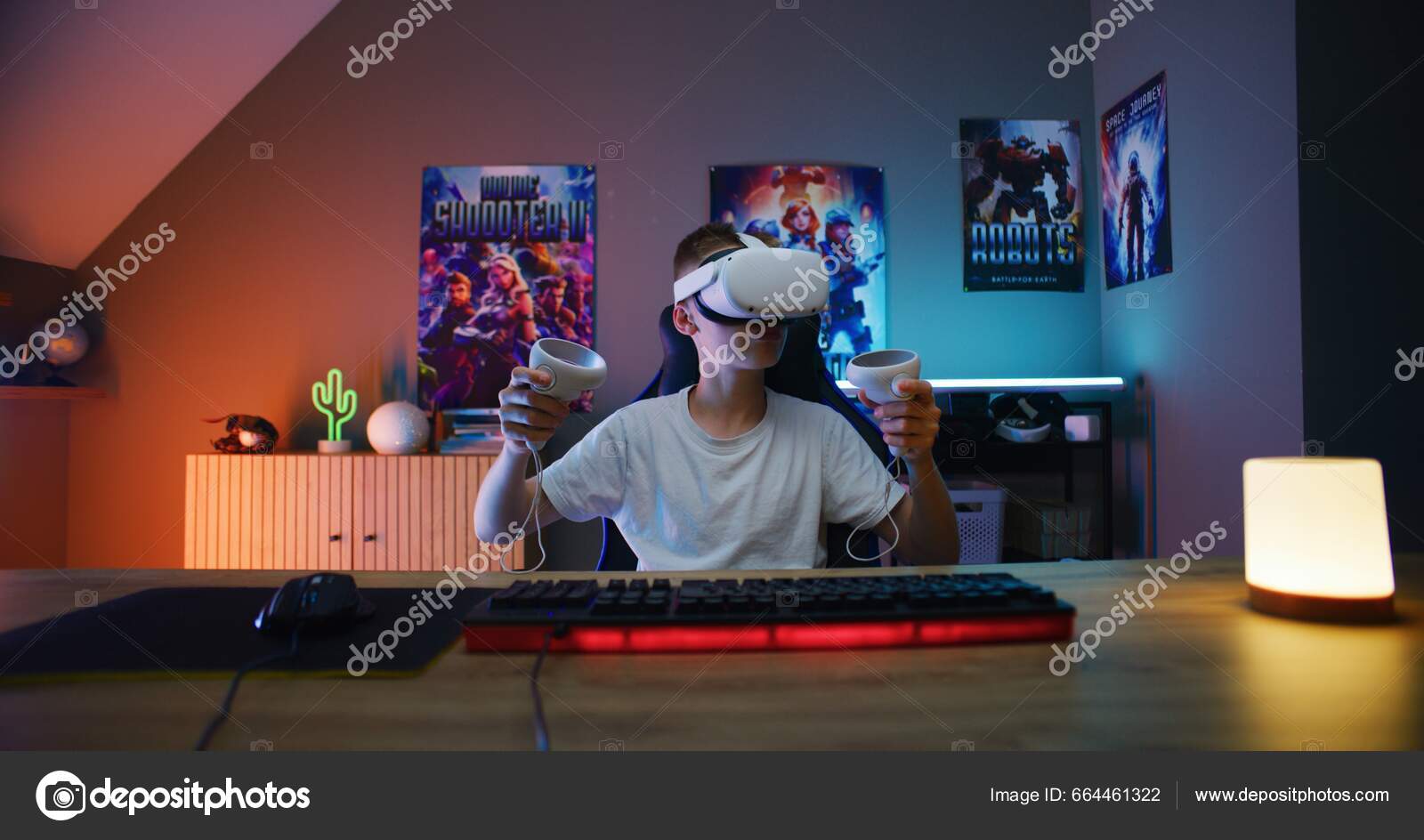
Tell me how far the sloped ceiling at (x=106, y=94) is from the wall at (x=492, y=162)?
93 millimetres

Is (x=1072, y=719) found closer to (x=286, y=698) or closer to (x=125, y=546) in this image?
(x=286, y=698)

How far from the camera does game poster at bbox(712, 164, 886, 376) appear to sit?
2814 millimetres

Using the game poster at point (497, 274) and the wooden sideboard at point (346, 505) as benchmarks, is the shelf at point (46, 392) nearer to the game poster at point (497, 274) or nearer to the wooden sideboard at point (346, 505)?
the wooden sideboard at point (346, 505)

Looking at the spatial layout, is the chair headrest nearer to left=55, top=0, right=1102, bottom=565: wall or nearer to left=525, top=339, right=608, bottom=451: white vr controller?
left=525, top=339, right=608, bottom=451: white vr controller

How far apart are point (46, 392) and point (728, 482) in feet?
9.29

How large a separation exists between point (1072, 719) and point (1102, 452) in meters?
2.35

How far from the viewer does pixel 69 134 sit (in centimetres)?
248

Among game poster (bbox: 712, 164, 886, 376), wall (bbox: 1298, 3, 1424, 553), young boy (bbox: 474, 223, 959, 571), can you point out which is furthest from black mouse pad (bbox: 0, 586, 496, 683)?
game poster (bbox: 712, 164, 886, 376)

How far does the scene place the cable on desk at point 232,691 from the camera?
443mm

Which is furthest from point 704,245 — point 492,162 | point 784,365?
point 492,162

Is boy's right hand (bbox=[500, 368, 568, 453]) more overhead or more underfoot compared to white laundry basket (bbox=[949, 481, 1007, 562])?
more overhead

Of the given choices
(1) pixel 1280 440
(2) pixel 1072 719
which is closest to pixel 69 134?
(2) pixel 1072 719

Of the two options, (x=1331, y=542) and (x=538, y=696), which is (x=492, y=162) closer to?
(x=538, y=696)

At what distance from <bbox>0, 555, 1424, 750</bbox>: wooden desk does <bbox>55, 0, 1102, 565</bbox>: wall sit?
2.30m
